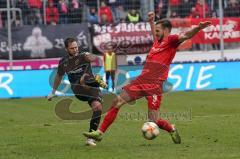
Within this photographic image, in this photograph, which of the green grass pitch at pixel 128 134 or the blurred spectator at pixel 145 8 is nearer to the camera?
the green grass pitch at pixel 128 134

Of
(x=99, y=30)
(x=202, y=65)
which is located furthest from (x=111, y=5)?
(x=202, y=65)

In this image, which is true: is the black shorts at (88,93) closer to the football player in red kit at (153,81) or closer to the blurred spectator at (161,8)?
the football player in red kit at (153,81)

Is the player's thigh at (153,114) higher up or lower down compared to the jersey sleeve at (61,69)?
lower down

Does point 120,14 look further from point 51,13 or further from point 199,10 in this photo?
point 199,10

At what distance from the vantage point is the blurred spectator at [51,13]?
2920cm

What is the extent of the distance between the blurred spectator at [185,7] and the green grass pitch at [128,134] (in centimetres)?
905

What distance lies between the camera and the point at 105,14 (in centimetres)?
3014

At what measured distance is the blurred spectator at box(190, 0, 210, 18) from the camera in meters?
30.0

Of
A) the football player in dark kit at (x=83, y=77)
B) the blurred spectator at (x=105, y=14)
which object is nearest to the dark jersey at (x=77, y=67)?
the football player in dark kit at (x=83, y=77)

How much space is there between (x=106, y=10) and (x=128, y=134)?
17.0 metres

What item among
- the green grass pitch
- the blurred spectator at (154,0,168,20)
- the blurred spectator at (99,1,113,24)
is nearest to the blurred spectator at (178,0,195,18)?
the blurred spectator at (154,0,168,20)

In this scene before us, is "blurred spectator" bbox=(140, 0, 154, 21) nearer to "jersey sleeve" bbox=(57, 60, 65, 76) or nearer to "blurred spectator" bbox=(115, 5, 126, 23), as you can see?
"blurred spectator" bbox=(115, 5, 126, 23)

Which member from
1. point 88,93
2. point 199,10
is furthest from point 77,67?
point 199,10

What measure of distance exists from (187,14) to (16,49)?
25.5ft
